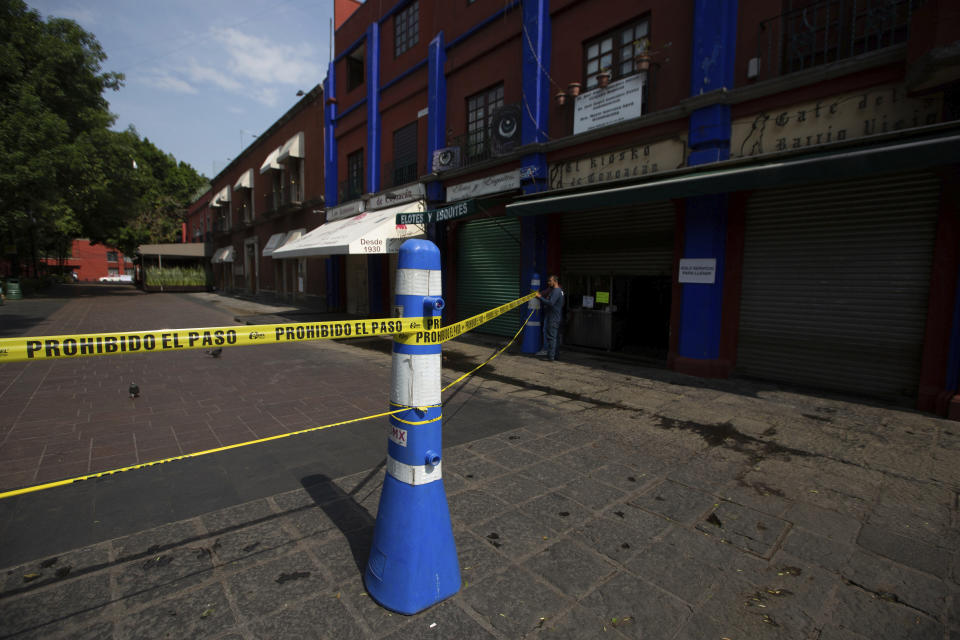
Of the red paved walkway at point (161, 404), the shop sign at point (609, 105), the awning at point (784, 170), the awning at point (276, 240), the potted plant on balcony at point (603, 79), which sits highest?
the potted plant on balcony at point (603, 79)

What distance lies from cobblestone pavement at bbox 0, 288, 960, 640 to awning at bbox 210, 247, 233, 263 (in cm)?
3372

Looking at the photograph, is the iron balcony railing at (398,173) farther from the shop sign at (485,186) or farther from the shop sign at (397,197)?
the shop sign at (485,186)

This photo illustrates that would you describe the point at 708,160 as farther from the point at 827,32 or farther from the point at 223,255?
the point at 223,255

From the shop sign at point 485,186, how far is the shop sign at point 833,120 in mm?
4663

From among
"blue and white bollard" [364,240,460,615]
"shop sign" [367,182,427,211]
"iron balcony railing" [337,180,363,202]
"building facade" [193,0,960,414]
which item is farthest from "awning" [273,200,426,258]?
"blue and white bollard" [364,240,460,615]

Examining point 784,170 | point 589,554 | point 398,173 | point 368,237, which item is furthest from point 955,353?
point 398,173

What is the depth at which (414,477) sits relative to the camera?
7.14ft

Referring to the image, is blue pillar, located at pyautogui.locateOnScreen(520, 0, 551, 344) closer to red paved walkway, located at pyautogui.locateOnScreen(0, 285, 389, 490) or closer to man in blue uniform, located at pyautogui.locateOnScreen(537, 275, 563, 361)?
man in blue uniform, located at pyautogui.locateOnScreen(537, 275, 563, 361)

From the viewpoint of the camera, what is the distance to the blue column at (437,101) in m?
12.6

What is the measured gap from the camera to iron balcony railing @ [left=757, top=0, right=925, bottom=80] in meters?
5.75

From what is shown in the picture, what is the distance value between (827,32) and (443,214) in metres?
7.34

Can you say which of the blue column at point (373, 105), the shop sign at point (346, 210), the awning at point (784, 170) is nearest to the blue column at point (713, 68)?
the awning at point (784, 170)

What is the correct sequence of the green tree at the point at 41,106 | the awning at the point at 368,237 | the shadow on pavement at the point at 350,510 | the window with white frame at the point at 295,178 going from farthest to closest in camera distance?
the window with white frame at the point at 295,178 < the awning at the point at 368,237 < the green tree at the point at 41,106 < the shadow on pavement at the point at 350,510

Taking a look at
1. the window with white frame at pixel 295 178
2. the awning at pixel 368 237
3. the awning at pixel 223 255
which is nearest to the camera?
the awning at pixel 368 237
